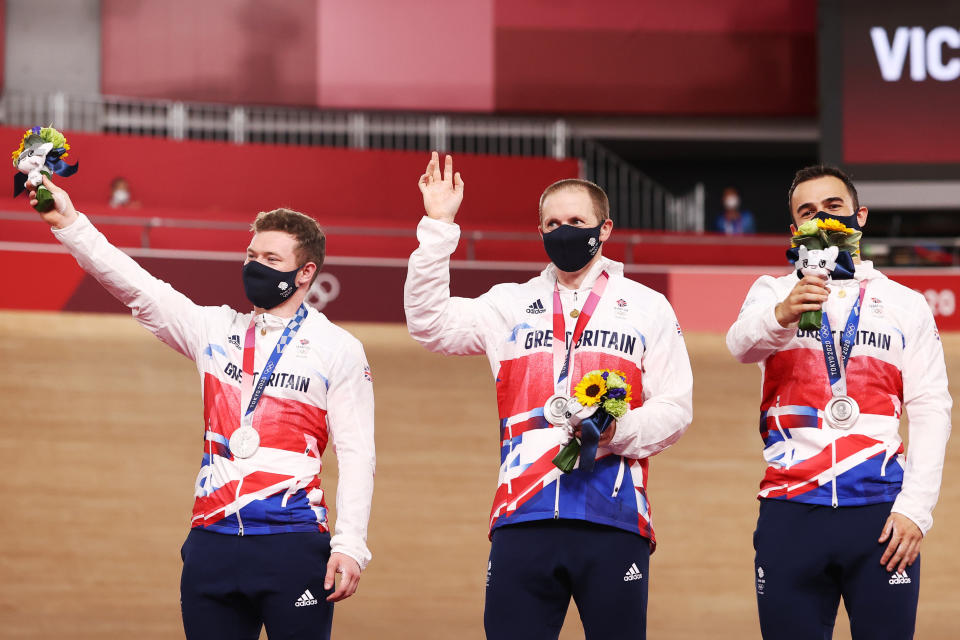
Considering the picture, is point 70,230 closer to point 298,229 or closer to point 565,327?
point 298,229

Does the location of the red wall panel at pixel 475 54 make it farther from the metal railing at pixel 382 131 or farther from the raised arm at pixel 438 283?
the raised arm at pixel 438 283

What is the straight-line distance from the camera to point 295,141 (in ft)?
37.3

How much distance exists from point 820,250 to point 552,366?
0.65 meters

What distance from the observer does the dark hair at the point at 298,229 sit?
109 inches

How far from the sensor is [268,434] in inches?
105

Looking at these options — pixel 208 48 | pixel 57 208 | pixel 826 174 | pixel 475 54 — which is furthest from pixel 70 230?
pixel 475 54

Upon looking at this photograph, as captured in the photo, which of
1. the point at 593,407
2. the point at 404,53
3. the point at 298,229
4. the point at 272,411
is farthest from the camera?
the point at 404,53

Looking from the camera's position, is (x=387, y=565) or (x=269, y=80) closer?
(x=387, y=565)

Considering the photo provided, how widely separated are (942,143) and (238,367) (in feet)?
23.9

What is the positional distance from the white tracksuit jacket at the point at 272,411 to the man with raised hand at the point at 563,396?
0.77 ft

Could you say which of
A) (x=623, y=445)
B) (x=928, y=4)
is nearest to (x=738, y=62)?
(x=928, y=4)

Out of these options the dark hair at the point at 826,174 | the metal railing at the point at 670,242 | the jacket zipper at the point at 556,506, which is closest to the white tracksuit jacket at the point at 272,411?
the jacket zipper at the point at 556,506

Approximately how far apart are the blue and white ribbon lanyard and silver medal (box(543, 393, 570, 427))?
63 cm

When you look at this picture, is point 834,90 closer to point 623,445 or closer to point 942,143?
point 942,143
